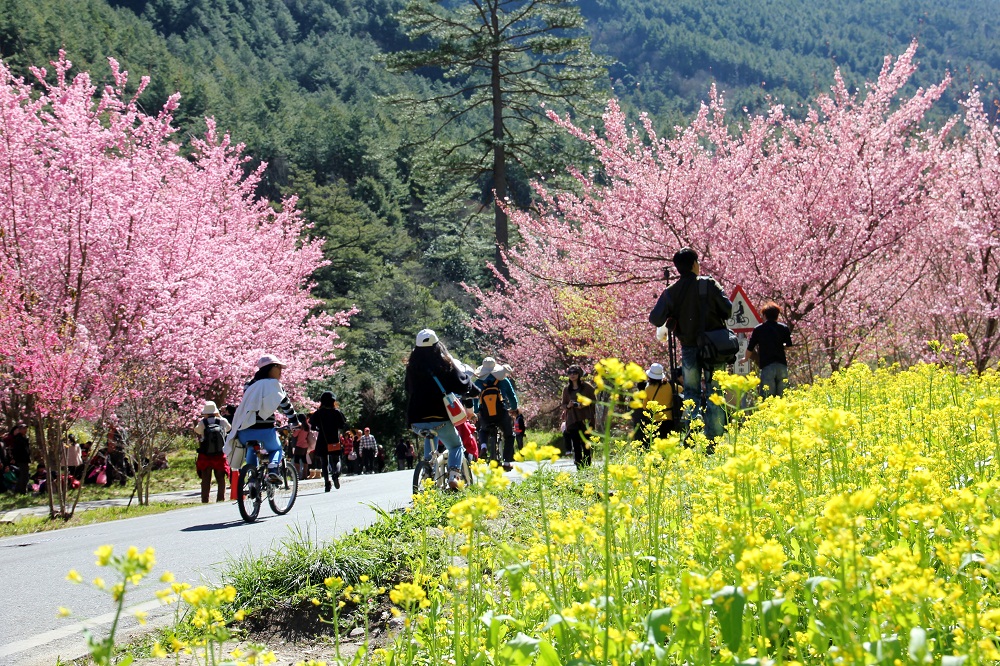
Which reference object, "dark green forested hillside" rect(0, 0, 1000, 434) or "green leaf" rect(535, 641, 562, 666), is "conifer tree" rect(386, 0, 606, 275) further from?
"green leaf" rect(535, 641, 562, 666)

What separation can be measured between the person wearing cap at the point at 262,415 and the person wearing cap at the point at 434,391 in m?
→ 1.66

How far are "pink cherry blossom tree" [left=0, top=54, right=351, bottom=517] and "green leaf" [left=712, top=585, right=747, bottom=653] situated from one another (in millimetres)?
12851

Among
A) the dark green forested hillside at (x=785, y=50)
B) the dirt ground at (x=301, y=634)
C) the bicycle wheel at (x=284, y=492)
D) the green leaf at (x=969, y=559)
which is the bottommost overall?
the dirt ground at (x=301, y=634)

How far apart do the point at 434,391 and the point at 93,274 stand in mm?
9531

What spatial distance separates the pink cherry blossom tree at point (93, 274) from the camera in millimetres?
14000

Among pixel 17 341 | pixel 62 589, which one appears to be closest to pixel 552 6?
pixel 17 341

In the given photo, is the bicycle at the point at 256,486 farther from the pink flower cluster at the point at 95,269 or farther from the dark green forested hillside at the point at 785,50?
the dark green forested hillside at the point at 785,50

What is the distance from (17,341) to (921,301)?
48.9ft

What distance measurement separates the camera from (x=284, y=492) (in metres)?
10.8

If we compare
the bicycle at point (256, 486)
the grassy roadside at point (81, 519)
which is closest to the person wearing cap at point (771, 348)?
the bicycle at point (256, 486)

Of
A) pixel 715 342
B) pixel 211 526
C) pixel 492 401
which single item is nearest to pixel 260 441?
pixel 211 526

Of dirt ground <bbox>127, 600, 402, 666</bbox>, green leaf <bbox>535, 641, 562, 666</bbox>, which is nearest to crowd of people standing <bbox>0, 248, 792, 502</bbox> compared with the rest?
dirt ground <bbox>127, 600, 402, 666</bbox>

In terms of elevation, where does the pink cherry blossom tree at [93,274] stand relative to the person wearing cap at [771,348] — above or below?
above

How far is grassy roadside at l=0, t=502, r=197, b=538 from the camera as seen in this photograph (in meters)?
12.1
